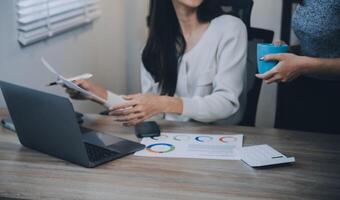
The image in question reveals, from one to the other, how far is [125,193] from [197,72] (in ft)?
2.73

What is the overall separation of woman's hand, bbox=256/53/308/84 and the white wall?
3.02 feet

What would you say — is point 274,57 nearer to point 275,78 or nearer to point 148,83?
point 275,78

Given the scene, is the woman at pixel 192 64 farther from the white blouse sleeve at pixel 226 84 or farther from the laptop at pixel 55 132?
the laptop at pixel 55 132

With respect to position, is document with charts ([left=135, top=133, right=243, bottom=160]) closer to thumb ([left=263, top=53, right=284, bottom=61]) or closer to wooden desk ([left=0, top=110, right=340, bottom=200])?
wooden desk ([left=0, top=110, right=340, bottom=200])

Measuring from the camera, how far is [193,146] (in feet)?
4.96

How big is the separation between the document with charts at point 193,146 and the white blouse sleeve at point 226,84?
0.18 meters

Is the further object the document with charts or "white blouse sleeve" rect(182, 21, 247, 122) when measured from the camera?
"white blouse sleeve" rect(182, 21, 247, 122)

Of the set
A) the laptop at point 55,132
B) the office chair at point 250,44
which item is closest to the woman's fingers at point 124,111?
the laptop at point 55,132

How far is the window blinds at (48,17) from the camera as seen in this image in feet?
6.48

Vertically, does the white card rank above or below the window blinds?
below

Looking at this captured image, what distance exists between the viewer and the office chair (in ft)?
6.55

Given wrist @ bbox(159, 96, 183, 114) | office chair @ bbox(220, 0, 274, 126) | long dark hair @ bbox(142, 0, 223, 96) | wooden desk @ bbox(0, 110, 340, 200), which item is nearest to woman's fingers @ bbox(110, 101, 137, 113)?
wrist @ bbox(159, 96, 183, 114)

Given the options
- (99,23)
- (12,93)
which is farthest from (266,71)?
(99,23)

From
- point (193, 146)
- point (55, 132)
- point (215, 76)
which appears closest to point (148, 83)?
point (215, 76)
